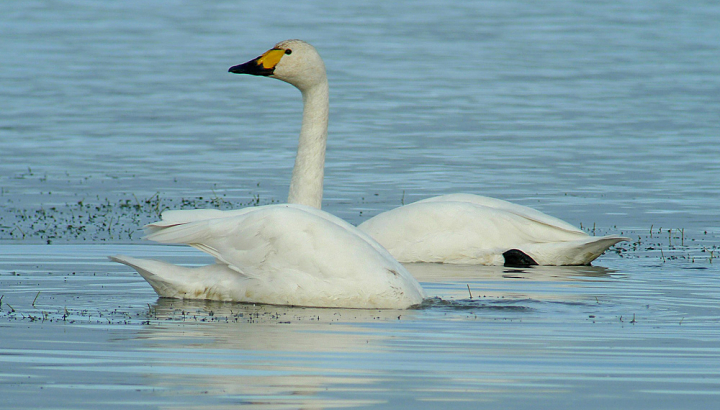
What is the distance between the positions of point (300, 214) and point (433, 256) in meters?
3.88

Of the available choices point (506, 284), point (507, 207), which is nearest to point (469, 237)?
point (507, 207)

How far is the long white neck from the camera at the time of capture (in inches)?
461

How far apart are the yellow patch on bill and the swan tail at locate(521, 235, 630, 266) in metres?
2.89

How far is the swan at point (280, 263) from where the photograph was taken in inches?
355

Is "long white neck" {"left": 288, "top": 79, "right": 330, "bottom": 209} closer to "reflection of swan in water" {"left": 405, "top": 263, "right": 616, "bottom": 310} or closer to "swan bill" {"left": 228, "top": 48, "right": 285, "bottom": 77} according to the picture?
"swan bill" {"left": 228, "top": 48, "right": 285, "bottom": 77}

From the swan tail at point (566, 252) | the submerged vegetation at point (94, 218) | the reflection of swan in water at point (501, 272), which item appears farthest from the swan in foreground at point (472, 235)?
the submerged vegetation at point (94, 218)

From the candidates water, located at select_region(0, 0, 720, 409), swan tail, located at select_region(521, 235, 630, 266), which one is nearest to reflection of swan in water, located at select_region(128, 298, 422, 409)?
water, located at select_region(0, 0, 720, 409)

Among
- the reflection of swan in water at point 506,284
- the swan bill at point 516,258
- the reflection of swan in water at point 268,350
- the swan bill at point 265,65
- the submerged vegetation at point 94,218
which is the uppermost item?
the swan bill at point 265,65

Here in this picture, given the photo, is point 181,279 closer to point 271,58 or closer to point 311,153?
point 311,153

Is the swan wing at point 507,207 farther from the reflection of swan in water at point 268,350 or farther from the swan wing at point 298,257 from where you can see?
the reflection of swan in water at point 268,350

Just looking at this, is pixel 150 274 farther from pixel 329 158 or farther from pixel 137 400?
pixel 329 158

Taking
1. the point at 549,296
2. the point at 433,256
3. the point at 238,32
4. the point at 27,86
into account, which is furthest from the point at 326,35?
the point at 549,296

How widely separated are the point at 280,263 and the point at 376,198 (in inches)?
280

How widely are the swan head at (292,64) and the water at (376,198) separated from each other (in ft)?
6.03
